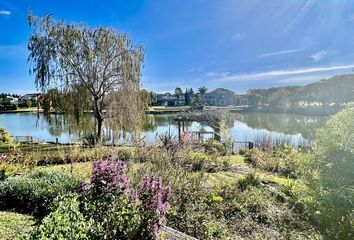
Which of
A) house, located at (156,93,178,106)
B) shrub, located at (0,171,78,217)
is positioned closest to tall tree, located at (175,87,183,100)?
house, located at (156,93,178,106)

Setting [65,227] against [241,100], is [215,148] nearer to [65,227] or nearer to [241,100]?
[65,227]

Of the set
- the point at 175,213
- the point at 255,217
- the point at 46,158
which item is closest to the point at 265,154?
the point at 255,217

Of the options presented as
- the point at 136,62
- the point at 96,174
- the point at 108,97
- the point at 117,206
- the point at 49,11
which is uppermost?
the point at 49,11

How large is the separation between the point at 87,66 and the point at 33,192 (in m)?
8.96

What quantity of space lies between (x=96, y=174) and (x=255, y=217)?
105 inches

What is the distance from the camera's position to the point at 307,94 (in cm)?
5375

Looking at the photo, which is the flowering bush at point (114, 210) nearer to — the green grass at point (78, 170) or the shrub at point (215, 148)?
the green grass at point (78, 170)

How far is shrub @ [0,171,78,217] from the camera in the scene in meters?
4.59

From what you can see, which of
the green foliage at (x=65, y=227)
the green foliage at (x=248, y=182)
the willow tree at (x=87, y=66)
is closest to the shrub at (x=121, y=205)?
the green foliage at (x=65, y=227)

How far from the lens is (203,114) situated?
1739 centimetres

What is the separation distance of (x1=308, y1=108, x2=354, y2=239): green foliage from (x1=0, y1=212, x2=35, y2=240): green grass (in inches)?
147

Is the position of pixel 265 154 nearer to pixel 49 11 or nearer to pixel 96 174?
pixel 96 174

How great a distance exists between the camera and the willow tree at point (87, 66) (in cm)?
1184

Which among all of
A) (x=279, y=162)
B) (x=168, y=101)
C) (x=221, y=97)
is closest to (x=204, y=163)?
(x=279, y=162)
